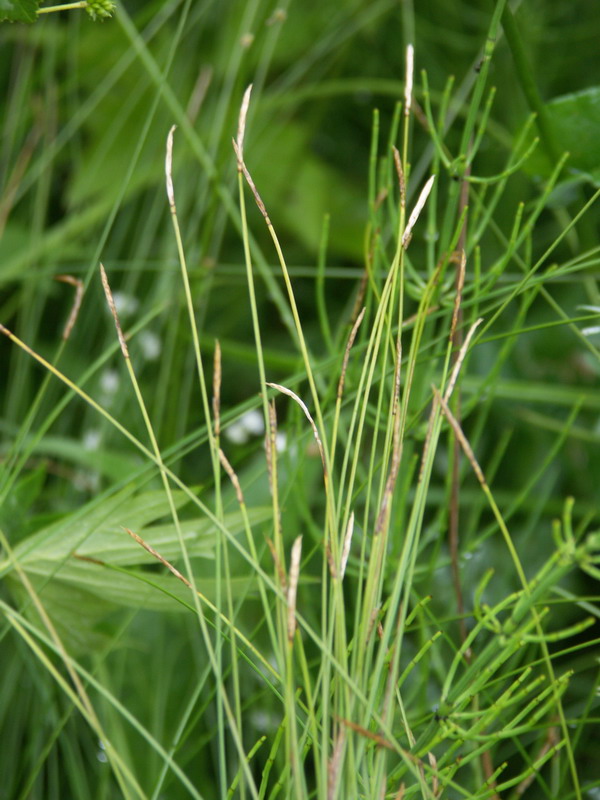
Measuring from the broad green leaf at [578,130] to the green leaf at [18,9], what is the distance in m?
0.32

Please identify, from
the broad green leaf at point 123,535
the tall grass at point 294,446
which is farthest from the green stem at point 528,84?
the broad green leaf at point 123,535

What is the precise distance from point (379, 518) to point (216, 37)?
2.67ft

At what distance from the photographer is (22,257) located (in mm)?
824

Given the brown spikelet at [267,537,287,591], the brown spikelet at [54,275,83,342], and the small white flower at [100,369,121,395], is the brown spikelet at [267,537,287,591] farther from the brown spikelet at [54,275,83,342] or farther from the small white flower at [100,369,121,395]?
the small white flower at [100,369,121,395]

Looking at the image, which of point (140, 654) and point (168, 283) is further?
point (168, 283)

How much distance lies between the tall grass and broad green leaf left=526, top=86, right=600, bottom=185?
2 centimetres

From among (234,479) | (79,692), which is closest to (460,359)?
(234,479)

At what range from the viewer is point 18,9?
37cm

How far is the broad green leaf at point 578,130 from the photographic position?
1.64 ft

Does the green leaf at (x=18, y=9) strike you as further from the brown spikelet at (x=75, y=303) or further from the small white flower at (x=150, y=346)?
the small white flower at (x=150, y=346)

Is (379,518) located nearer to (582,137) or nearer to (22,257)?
(582,137)

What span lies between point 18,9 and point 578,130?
0.35 m

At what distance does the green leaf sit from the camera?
0.37 metres

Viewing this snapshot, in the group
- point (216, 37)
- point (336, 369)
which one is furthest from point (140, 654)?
point (216, 37)
